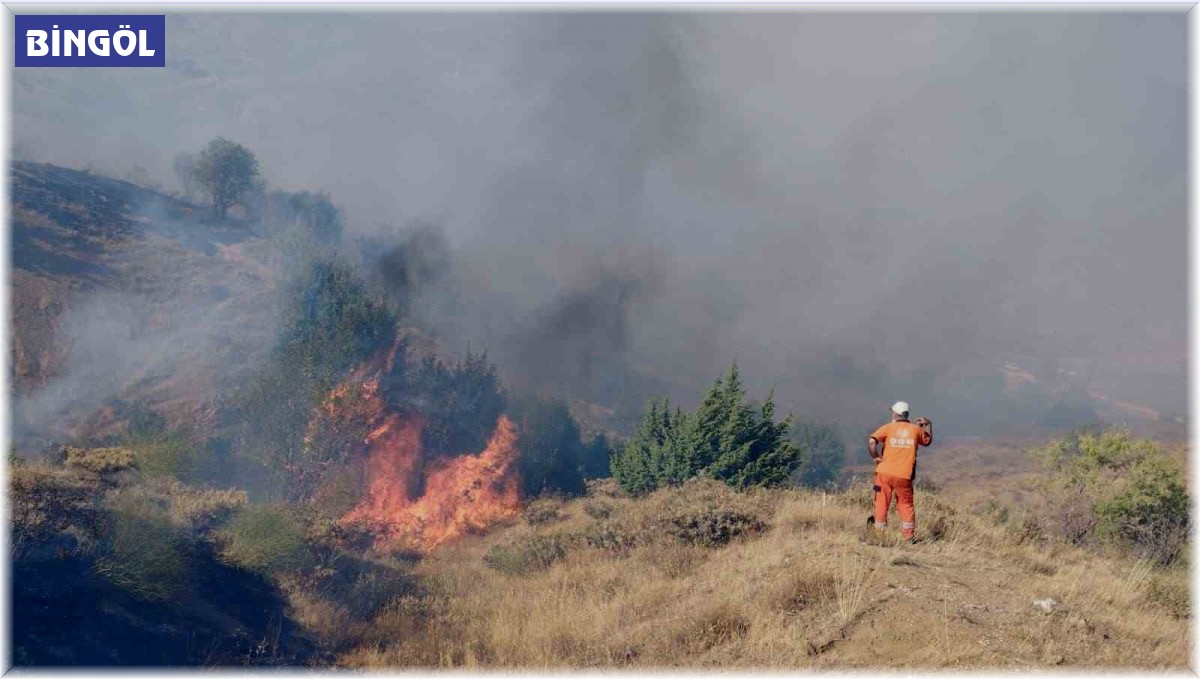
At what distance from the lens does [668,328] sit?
8394 centimetres

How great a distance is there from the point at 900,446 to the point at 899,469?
29 centimetres

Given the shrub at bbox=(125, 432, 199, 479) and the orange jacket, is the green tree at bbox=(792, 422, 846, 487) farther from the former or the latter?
the orange jacket

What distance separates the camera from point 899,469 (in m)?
8.88

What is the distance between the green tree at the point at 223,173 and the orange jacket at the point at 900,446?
67.2 meters

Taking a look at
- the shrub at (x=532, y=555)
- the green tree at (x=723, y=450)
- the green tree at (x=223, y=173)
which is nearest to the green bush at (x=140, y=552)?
the shrub at (x=532, y=555)

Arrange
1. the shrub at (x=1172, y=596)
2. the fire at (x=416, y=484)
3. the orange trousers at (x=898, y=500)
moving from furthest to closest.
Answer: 1. the fire at (x=416, y=484)
2. the orange trousers at (x=898, y=500)
3. the shrub at (x=1172, y=596)

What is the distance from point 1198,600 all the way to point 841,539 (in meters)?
4.22

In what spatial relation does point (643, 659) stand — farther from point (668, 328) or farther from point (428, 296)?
point (668, 328)

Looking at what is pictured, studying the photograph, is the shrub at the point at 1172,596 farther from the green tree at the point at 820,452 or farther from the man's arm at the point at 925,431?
the green tree at the point at 820,452

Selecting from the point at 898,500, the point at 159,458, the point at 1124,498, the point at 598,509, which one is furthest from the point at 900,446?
the point at 159,458

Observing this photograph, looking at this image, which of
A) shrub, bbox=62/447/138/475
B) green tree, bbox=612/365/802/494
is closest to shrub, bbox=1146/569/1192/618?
green tree, bbox=612/365/802/494

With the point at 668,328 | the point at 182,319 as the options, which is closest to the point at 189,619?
the point at 182,319

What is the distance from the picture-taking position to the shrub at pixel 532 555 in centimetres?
1147

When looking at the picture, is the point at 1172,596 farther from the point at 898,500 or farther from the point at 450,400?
the point at 450,400
